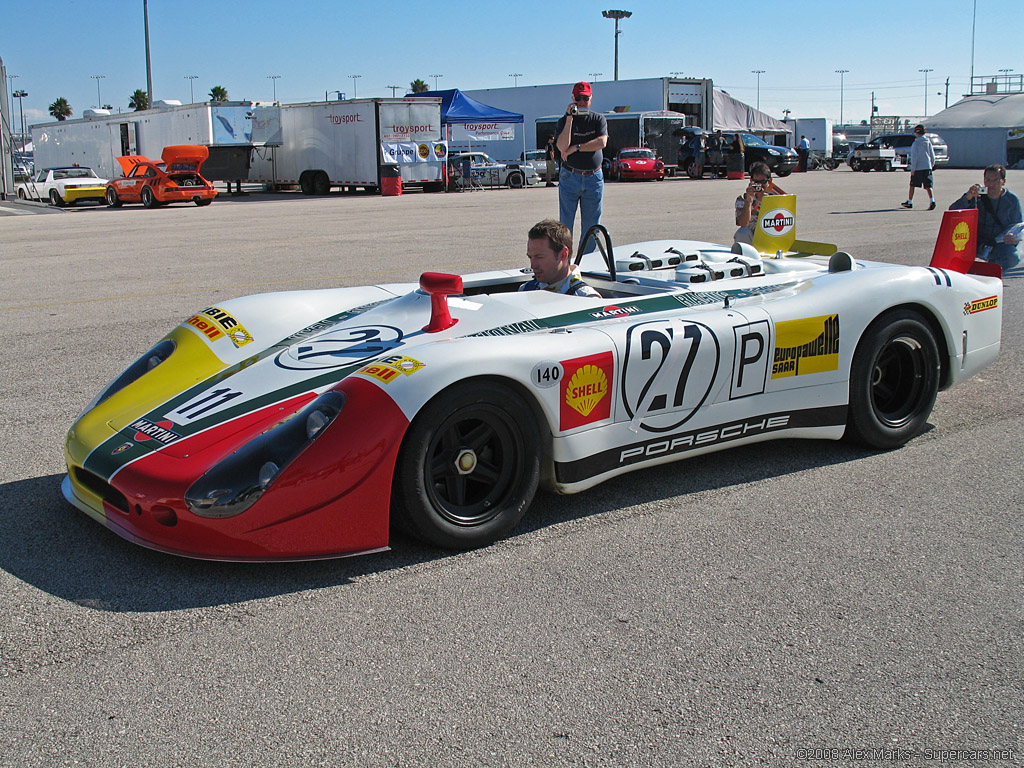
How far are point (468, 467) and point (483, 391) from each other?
0.28 meters

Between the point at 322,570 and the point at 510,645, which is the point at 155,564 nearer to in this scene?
the point at 322,570

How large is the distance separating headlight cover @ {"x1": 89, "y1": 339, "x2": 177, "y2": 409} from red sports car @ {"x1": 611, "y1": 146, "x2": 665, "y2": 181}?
3380 cm

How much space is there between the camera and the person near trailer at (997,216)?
31.9ft

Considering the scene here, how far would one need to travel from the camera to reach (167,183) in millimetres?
25344

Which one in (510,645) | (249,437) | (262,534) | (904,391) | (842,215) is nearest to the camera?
(510,645)

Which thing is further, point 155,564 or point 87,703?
point 155,564

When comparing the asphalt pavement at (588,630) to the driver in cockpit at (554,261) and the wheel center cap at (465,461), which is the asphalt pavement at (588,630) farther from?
the driver in cockpit at (554,261)

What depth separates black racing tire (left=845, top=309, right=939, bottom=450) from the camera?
14.8ft

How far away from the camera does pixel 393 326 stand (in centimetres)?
417

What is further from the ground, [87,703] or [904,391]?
[904,391]

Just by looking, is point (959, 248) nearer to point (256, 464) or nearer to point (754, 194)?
point (754, 194)

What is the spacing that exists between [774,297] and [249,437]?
2451mm

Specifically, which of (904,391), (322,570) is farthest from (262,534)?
(904,391)

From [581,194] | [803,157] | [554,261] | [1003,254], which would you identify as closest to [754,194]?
[581,194]
